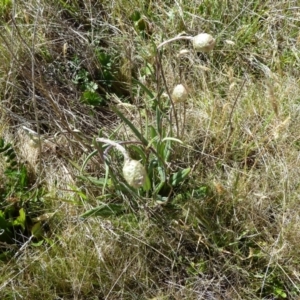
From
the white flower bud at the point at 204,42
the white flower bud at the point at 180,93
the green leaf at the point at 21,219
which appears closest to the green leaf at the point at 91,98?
the green leaf at the point at 21,219

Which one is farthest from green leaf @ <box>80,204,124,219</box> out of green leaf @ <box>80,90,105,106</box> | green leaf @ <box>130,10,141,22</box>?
green leaf @ <box>130,10,141,22</box>

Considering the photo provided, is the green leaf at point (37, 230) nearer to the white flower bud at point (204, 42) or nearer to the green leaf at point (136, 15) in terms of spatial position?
the white flower bud at point (204, 42)

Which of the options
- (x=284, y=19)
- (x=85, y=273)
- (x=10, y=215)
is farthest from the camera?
(x=284, y=19)

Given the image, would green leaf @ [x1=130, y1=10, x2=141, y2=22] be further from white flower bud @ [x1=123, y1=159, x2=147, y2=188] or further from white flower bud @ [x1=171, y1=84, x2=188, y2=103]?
white flower bud @ [x1=123, y1=159, x2=147, y2=188]

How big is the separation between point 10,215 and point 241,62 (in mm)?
939

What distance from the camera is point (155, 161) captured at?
4.50ft

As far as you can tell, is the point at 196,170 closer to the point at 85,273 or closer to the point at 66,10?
the point at 85,273

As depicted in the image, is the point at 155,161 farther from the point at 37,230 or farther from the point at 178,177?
the point at 37,230

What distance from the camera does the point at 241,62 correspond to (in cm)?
180

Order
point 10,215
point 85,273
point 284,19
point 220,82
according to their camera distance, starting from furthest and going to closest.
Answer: point 284,19 < point 220,82 < point 10,215 < point 85,273

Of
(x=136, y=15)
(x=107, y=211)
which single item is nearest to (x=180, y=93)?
(x=107, y=211)

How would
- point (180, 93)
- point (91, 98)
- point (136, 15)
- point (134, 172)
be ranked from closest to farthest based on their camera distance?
point (134, 172)
point (180, 93)
point (91, 98)
point (136, 15)

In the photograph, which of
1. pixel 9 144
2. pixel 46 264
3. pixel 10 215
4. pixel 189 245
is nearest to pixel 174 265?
pixel 189 245

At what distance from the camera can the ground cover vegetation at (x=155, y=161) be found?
137 cm
